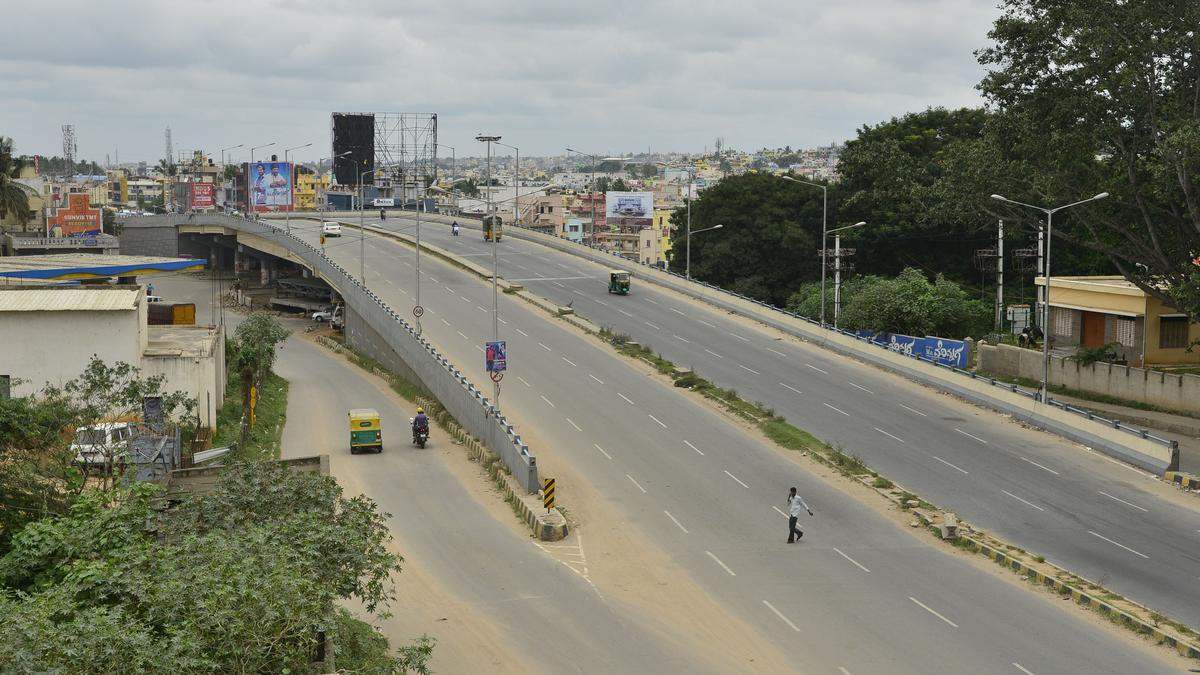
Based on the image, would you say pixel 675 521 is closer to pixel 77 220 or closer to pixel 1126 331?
pixel 1126 331

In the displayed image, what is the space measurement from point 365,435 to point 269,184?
12788 cm

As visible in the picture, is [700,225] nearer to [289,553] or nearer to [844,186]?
[844,186]

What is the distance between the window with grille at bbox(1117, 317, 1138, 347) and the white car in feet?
143

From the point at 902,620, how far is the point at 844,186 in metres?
69.7

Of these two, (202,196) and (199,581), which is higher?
(202,196)

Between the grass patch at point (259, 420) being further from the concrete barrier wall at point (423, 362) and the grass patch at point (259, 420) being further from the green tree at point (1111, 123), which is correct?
the green tree at point (1111, 123)

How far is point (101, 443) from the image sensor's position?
34906mm

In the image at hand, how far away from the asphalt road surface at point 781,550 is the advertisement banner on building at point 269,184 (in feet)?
382

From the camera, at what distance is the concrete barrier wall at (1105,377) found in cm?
5075

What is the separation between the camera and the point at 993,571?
99.2ft

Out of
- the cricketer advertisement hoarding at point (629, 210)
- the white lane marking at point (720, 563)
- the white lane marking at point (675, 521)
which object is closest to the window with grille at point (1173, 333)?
the white lane marking at point (675, 521)

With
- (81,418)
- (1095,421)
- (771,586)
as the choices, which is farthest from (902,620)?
(81,418)

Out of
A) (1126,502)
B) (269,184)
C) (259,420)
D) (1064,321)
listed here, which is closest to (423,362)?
(259,420)

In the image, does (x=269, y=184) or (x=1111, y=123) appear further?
(x=269, y=184)
